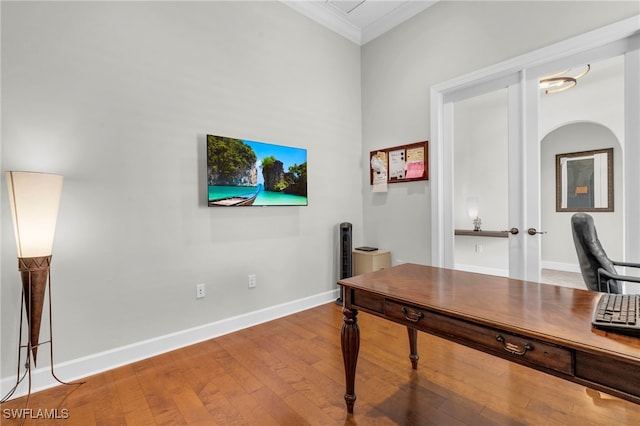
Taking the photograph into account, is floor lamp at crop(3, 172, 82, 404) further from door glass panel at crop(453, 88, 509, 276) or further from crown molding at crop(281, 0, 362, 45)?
door glass panel at crop(453, 88, 509, 276)

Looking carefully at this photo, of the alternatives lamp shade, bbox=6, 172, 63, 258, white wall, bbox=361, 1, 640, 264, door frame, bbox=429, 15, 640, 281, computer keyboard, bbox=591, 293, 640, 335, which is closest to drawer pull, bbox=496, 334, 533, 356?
computer keyboard, bbox=591, 293, 640, 335

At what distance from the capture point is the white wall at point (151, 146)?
193 centimetres

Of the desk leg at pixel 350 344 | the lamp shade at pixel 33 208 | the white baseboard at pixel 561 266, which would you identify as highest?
the lamp shade at pixel 33 208

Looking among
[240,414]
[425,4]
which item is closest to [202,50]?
[425,4]

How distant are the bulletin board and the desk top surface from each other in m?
1.77

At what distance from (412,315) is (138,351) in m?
2.15

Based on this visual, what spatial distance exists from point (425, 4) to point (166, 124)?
9.69 feet

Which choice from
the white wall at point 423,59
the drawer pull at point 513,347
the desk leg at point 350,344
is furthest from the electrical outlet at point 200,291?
the drawer pull at point 513,347

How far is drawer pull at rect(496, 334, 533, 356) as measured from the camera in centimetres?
99

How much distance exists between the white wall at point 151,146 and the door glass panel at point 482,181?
1.55m

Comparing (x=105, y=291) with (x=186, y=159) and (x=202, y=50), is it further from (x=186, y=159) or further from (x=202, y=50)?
(x=202, y=50)

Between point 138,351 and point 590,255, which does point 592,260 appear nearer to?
point 590,255

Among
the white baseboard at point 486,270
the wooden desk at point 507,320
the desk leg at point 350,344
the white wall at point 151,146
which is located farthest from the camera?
the white baseboard at point 486,270

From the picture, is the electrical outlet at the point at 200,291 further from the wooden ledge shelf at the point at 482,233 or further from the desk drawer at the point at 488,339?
the wooden ledge shelf at the point at 482,233
